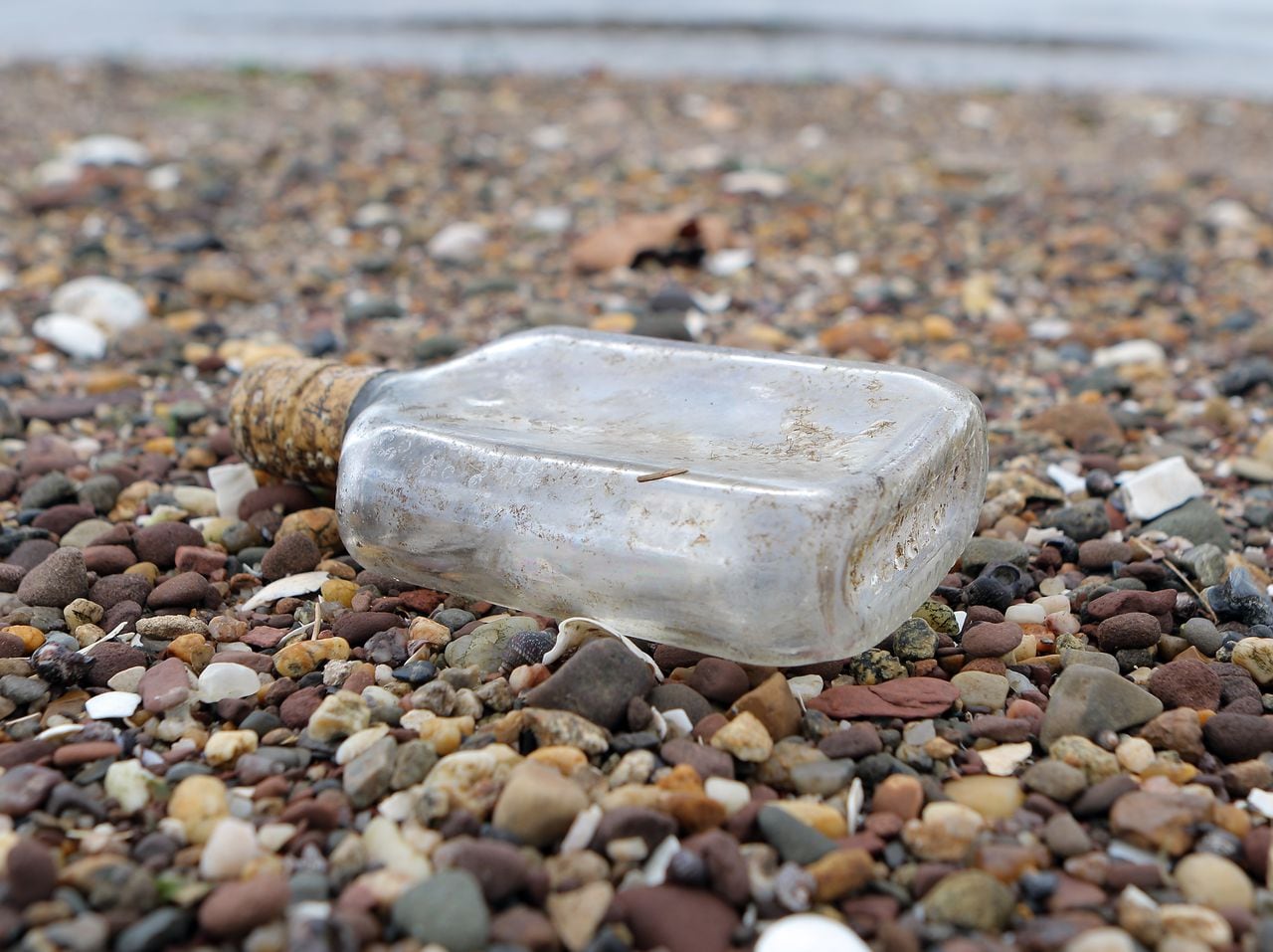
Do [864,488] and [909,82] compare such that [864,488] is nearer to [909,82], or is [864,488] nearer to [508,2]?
[909,82]

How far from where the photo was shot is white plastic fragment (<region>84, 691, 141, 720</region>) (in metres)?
1.81

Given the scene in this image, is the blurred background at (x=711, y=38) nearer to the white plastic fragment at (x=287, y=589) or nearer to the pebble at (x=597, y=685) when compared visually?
A: the white plastic fragment at (x=287, y=589)

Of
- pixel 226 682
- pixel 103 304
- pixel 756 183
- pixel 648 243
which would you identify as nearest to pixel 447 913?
pixel 226 682

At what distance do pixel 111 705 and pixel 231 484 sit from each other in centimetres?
82

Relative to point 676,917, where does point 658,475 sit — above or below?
above

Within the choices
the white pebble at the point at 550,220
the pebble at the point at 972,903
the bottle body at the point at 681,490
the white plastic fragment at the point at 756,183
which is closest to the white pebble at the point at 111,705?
the bottle body at the point at 681,490

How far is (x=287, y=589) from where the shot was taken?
2.22 meters

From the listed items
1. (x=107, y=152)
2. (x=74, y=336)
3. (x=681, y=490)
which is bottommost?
(x=74, y=336)

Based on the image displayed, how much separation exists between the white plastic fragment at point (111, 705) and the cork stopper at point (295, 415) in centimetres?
62

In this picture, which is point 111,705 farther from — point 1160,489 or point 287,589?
point 1160,489

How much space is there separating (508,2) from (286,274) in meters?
8.38

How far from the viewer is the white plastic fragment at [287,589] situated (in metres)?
2.20

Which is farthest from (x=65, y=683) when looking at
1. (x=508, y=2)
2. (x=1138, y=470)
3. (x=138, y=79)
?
(x=508, y=2)

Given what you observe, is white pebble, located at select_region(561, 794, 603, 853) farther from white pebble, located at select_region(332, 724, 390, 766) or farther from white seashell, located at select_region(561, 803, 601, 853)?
white pebble, located at select_region(332, 724, 390, 766)
